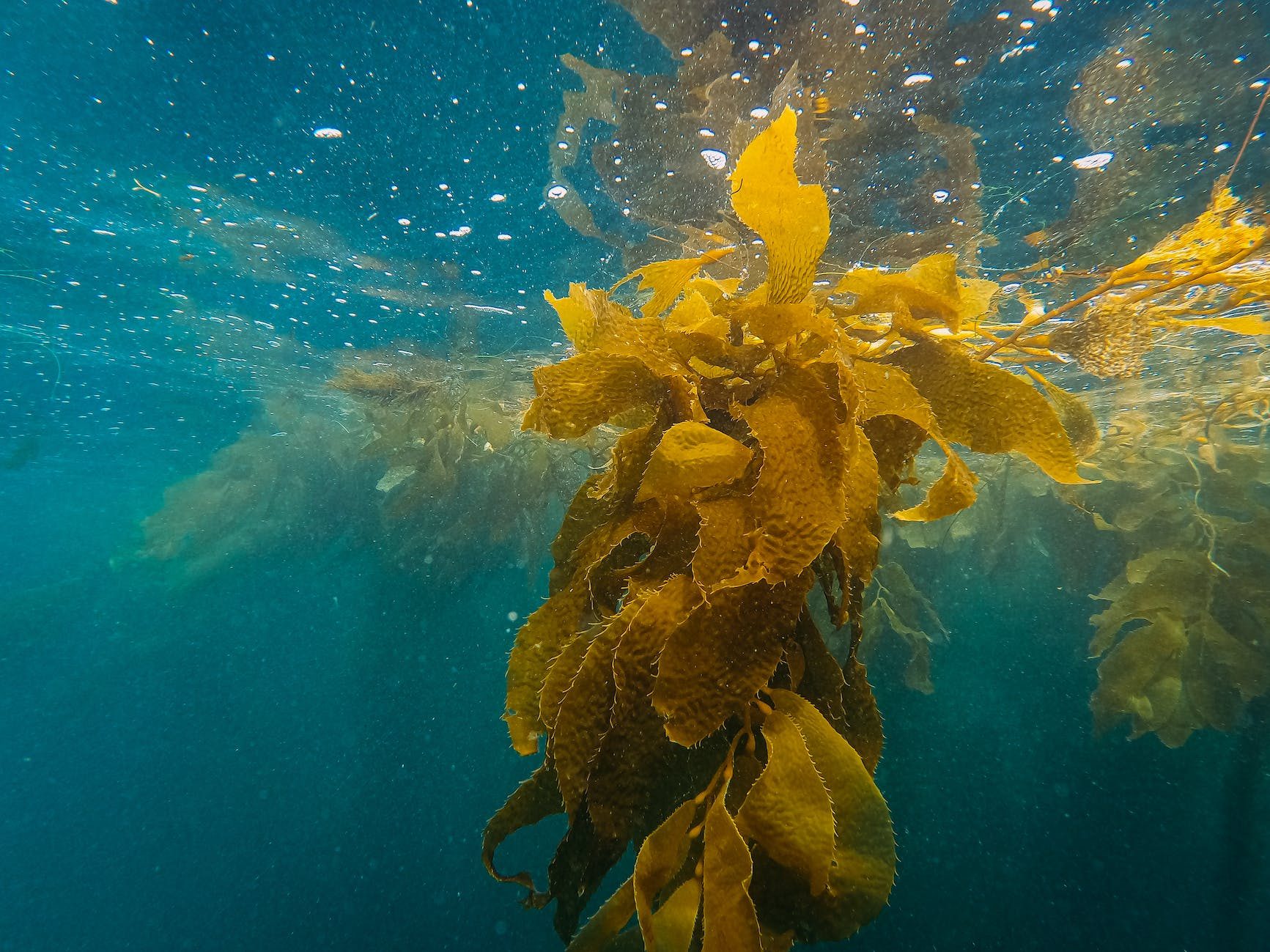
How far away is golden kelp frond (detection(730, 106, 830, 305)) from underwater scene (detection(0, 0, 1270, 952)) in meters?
0.01

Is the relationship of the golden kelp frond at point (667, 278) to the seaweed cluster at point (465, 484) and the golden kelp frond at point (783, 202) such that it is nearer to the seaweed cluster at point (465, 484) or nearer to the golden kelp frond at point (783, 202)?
the golden kelp frond at point (783, 202)

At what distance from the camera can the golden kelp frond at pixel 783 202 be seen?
4.31ft

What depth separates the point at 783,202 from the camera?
1.32m

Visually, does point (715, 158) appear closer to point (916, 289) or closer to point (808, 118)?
point (808, 118)

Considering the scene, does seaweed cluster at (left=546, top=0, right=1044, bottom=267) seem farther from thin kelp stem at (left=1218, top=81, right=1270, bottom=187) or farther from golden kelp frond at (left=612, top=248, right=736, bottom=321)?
golden kelp frond at (left=612, top=248, right=736, bottom=321)

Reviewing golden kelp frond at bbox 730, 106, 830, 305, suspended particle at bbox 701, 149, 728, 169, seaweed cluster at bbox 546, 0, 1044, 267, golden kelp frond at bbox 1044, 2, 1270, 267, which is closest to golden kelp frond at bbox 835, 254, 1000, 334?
golden kelp frond at bbox 730, 106, 830, 305

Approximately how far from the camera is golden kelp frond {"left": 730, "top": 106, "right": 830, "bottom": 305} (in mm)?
1314

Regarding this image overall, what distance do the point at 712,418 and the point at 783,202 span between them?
529 millimetres

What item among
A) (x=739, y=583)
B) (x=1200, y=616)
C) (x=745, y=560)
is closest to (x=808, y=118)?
(x=745, y=560)

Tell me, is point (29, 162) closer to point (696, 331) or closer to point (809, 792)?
point (696, 331)

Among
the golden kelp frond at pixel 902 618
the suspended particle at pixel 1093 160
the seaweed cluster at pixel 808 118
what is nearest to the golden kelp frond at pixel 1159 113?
the suspended particle at pixel 1093 160

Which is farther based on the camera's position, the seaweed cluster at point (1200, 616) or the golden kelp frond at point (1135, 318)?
the seaweed cluster at point (1200, 616)

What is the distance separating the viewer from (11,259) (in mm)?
8586

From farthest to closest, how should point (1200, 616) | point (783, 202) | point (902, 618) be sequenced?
1. point (902, 618)
2. point (1200, 616)
3. point (783, 202)
